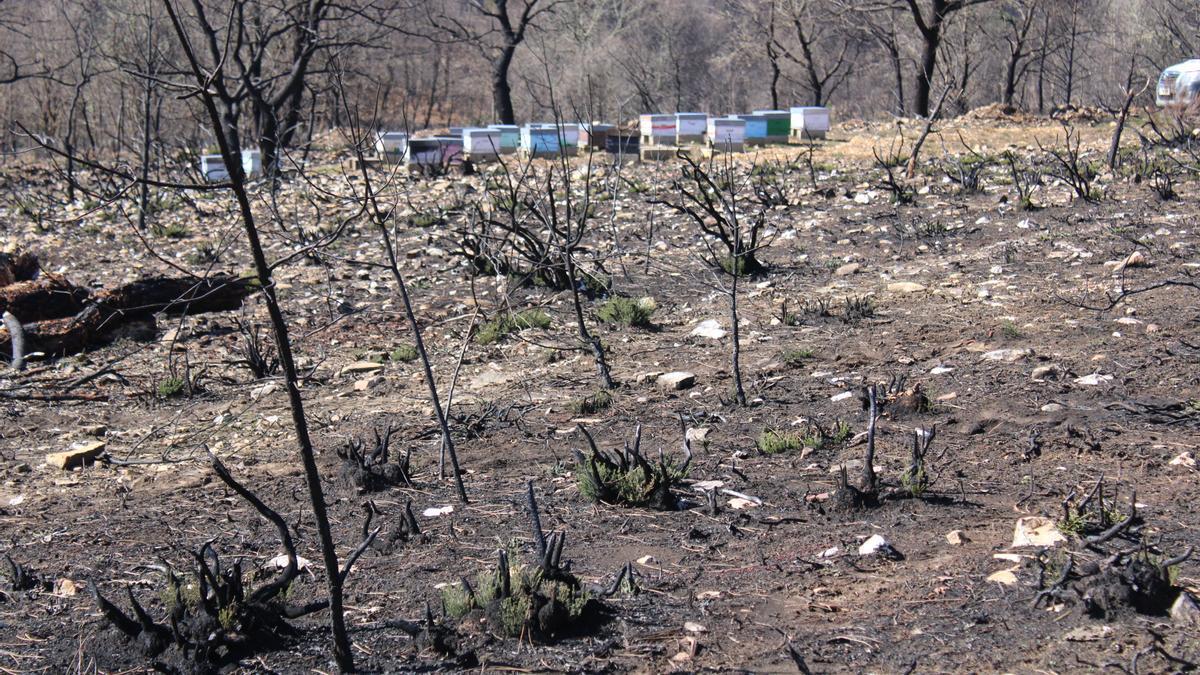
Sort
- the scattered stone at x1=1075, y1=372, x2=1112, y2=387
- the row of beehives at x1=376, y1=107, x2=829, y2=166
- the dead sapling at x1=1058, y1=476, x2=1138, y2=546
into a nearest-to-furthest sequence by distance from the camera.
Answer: the dead sapling at x1=1058, y1=476, x2=1138, y2=546 → the scattered stone at x1=1075, y1=372, x2=1112, y2=387 → the row of beehives at x1=376, y1=107, x2=829, y2=166

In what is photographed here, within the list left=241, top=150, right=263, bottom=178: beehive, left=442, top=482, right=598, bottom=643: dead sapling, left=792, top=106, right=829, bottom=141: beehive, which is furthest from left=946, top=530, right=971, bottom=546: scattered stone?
left=792, top=106, right=829, bottom=141: beehive

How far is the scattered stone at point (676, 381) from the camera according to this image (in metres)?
5.54

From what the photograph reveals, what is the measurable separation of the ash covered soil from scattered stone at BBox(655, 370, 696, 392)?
0.06 m

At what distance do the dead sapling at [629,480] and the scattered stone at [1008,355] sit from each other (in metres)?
2.22

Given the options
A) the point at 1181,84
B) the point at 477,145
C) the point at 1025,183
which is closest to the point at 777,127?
the point at 477,145

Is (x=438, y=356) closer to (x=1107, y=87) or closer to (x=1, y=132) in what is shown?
(x=1, y=132)

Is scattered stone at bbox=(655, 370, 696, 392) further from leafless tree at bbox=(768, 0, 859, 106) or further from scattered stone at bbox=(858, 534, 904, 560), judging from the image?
leafless tree at bbox=(768, 0, 859, 106)

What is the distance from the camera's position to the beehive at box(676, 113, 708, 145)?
1970 centimetres

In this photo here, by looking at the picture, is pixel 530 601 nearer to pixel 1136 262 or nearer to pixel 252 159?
pixel 1136 262

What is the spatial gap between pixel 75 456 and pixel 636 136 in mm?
14752

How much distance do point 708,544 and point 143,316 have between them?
18.2 ft

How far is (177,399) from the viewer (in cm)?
622

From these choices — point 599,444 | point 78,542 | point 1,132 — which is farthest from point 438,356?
point 1,132

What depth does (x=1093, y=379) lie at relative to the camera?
4777 mm
